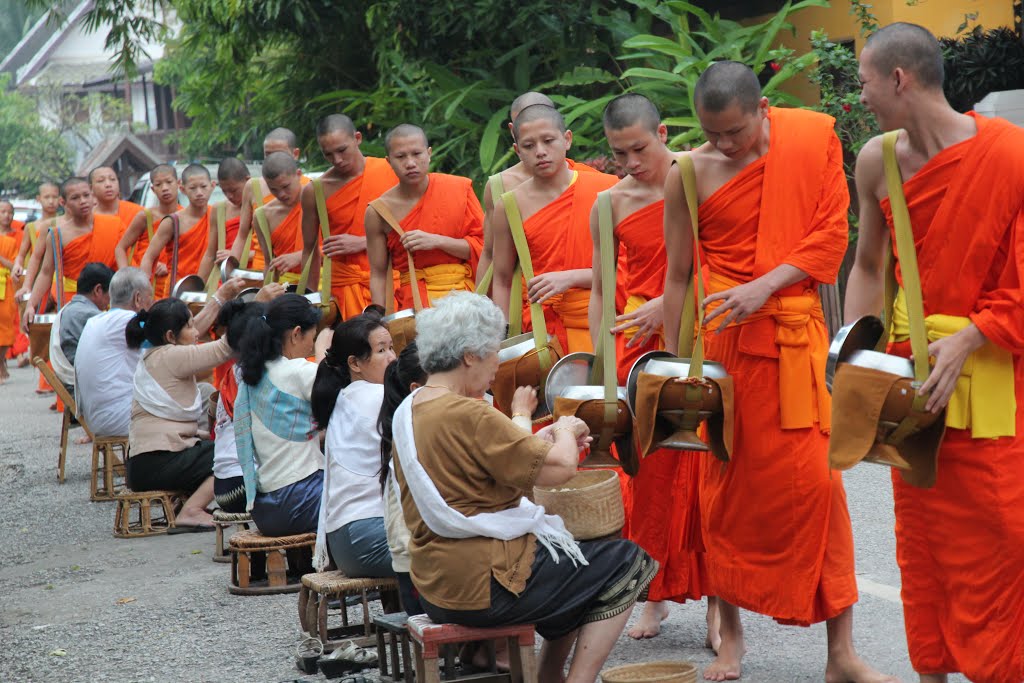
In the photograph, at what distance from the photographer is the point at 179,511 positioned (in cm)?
849

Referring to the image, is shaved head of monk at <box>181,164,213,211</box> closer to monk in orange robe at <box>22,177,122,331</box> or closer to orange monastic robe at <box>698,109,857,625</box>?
monk in orange robe at <box>22,177,122,331</box>

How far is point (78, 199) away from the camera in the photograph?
41.8 feet

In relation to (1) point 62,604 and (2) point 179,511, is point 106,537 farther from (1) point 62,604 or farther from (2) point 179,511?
(1) point 62,604

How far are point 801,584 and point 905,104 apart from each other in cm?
162

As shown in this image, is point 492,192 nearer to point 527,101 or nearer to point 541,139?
point 541,139

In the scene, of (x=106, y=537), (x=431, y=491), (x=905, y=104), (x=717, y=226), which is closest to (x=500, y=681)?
(x=431, y=491)

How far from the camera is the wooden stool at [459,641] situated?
4.19 m

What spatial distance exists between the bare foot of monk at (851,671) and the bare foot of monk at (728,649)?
1.11ft

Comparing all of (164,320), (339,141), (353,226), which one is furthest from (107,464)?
(339,141)

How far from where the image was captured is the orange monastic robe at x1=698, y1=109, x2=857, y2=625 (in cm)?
458

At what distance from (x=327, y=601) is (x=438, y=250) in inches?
90.3

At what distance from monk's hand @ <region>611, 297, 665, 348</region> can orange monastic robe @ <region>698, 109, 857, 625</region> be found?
399 mm

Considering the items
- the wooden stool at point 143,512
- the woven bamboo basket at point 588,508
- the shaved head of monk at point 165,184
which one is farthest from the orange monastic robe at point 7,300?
the woven bamboo basket at point 588,508

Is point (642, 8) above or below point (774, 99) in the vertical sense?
above
